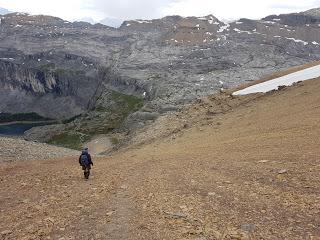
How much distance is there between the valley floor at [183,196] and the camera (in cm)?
1780

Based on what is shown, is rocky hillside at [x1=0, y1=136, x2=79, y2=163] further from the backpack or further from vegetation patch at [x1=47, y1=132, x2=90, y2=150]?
vegetation patch at [x1=47, y1=132, x2=90, y2=150]

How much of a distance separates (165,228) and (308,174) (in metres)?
9.06

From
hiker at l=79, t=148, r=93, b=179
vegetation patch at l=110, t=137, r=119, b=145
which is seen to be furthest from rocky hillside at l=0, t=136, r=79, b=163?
vegetation patch at l=110, t=137, r=119, b=145

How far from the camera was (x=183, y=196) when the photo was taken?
2219cm

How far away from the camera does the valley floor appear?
1780cm

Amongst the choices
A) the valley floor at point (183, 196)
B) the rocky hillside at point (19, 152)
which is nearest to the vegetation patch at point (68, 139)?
the rocky hillside at point (19, 152)

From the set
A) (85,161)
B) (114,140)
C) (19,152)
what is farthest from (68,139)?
(85,161)

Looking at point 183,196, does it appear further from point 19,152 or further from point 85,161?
point 19,152

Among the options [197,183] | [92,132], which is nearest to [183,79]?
[92,132]

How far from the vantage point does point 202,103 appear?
83000 mm

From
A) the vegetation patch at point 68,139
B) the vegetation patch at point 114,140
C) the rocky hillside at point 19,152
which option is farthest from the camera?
the vegetation patch at point 68,139

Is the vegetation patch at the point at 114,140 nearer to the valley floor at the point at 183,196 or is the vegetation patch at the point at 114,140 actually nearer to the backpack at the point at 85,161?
the valley floor at the point at 183,196

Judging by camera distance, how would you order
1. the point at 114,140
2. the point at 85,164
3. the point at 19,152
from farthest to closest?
the point at 114,140 < the point at 19,152 < the point at 85,164

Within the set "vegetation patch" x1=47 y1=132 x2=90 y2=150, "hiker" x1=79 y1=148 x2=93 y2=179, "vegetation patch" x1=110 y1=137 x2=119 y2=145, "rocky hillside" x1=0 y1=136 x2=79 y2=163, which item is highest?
"hiker" x1=79 y1=148 x2=93 y2=179
